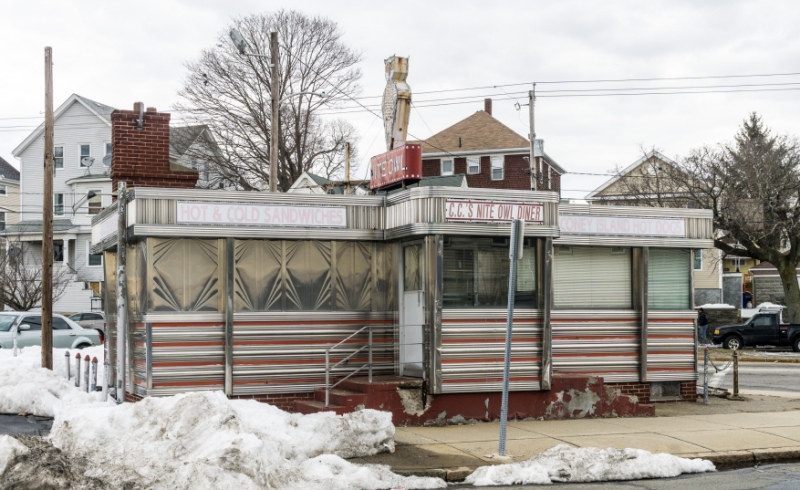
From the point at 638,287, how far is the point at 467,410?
4.26 meters

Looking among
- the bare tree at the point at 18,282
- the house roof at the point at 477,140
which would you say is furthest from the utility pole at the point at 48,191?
the house roof at the point at 477,140

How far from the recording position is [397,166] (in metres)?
15.6

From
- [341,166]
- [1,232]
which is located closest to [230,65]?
[341,166]

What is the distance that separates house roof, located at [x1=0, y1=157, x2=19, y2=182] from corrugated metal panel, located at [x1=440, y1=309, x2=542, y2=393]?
53.3 meters

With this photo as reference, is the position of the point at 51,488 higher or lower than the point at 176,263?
lower

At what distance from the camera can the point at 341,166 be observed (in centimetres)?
4878

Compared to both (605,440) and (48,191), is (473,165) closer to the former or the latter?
(48,191)

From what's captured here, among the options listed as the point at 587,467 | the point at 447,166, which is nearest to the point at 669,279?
the point at 587,467

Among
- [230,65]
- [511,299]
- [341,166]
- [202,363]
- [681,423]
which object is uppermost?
[230,65]

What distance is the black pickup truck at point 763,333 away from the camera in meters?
37.6

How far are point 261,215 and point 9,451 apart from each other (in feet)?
20.3

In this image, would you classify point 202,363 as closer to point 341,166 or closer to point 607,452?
point 607,452

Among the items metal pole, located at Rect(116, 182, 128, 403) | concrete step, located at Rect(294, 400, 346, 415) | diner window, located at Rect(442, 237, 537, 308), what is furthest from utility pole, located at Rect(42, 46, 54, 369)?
diner window, located at Rect(442, 237, 537, 308)

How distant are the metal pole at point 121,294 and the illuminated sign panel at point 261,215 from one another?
3.60 feet
